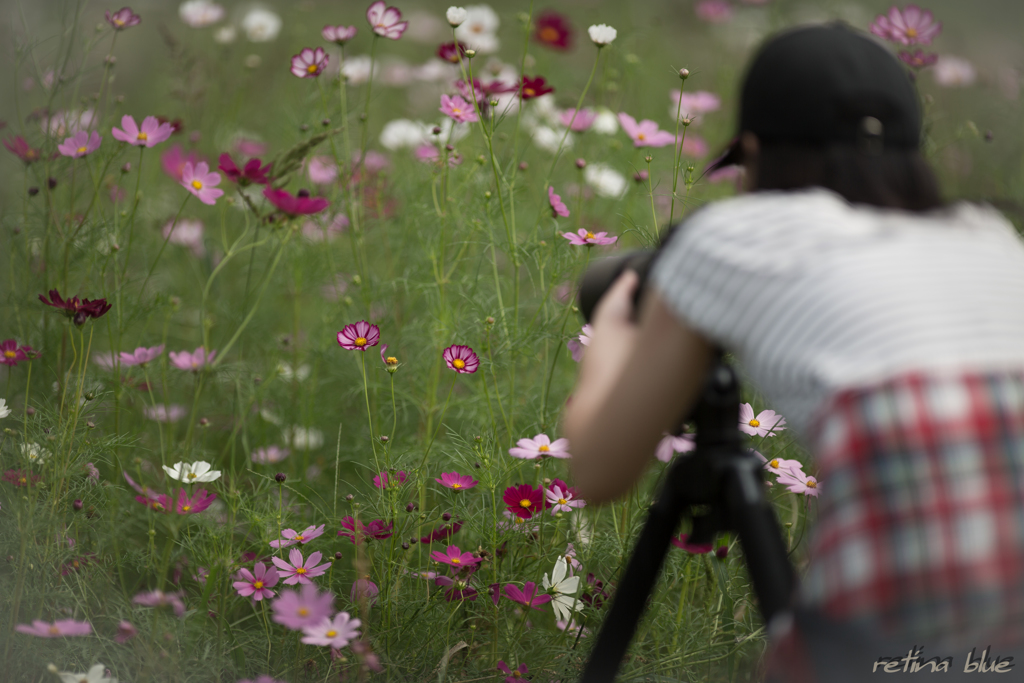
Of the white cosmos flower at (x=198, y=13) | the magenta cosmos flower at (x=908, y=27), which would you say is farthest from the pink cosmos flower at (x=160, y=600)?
the white cosmos flower at (x=198, y=13)

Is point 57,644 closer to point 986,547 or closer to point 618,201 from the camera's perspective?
point 986,547

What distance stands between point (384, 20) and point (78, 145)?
0.49m

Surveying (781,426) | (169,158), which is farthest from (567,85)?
(781,426)

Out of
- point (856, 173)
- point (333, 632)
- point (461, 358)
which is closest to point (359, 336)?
point (461, 358)

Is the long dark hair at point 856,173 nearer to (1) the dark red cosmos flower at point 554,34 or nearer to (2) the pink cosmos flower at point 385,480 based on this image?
(2) the pink cosmos flower at point 385,480

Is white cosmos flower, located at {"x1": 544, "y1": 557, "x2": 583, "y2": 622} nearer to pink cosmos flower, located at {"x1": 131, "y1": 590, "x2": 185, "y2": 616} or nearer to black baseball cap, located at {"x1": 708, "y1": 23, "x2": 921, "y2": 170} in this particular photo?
pink cosmos flower, located at {"x1": 131, "y1": 590, "x2": 185, "y2": 616}

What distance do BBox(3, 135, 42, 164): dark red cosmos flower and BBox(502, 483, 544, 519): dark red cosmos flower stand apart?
0.90 m

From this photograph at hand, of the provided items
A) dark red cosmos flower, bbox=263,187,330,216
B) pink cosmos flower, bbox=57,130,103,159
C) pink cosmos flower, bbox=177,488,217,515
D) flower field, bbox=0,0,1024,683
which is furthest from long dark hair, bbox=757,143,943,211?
pink cosmos flower, bbox=57,130,103,159

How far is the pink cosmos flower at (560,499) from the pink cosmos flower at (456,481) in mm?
98

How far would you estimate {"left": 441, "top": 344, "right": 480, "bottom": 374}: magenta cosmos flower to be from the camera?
106cm

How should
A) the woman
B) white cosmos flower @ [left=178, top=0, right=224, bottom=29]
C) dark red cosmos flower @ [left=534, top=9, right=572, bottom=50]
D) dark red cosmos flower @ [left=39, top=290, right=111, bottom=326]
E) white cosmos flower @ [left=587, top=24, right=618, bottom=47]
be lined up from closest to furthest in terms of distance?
the woman → dark red cosmos flower @ [left=39, top=290, right=111, bottom=326] → white cosmos flower @ [left=587, top=24, right=618, bottom=47] → dark red cosmos flower @ [left=534, top=9, right=572, bottom=50] → white cosmos flower @ [left=178, top=0, right=224, bottom=29]

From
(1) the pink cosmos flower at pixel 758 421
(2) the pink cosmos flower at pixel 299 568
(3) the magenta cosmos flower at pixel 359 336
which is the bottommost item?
(2) the pink cosmos flower at pixel 299 568

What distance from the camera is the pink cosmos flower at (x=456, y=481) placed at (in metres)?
1.05

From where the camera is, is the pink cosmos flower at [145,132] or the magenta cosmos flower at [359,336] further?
the pink cosmos flower at [145,132]
